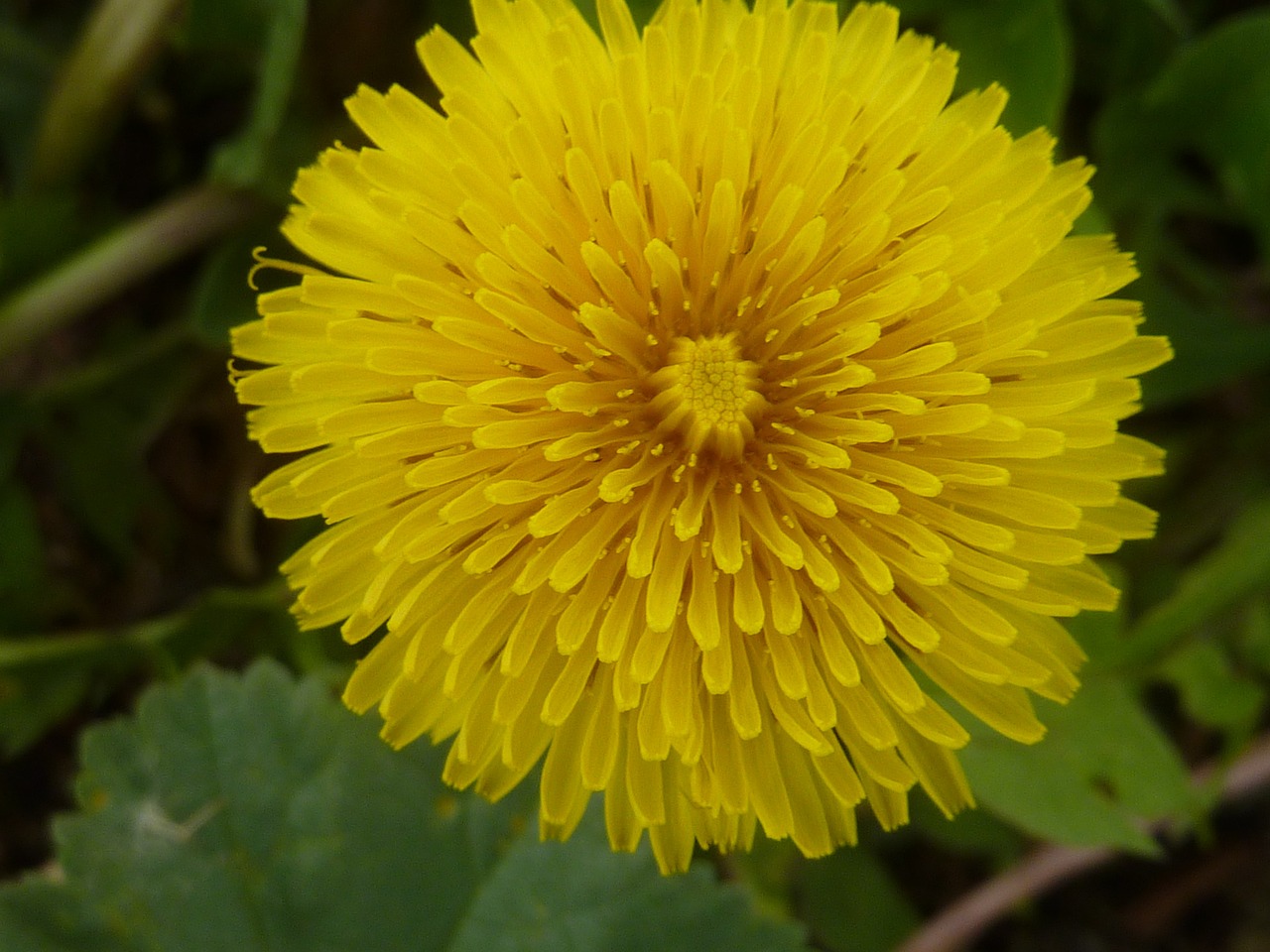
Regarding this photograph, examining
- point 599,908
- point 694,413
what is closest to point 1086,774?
point 599,908

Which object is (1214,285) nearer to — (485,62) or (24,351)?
(485,62)

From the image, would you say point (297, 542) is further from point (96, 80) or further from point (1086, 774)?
point (1086, 774)

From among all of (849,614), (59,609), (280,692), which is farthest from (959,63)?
(59,609)

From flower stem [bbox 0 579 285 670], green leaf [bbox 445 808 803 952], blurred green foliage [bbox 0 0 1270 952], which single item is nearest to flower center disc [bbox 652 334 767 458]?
blurred green foliage [bbox 0 0 1270 952]

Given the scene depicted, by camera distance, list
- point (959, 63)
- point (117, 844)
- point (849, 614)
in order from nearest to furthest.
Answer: point (849, 614) → point (117, 844) → point (959, 63)

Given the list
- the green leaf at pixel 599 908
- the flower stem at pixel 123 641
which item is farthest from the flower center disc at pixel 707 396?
the flower stem at pixel 123 641

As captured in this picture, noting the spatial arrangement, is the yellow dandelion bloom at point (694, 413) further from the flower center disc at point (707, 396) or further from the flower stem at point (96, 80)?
the flower stem at point (96, 80)
